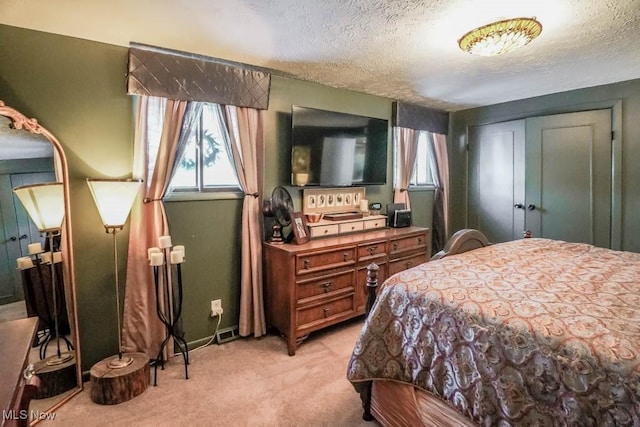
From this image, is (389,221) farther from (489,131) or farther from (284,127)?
(489,131)

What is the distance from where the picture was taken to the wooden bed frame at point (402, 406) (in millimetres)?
1435

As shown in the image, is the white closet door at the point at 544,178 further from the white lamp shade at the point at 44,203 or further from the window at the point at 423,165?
the white lamp shade at the point at 44,203

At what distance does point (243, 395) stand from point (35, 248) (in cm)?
153

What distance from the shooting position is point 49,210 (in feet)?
6.68

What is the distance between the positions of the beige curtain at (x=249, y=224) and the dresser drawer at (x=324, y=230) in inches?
18.5

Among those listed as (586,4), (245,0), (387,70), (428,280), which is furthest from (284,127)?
(586,4)

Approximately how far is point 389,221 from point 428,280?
78.3 inches

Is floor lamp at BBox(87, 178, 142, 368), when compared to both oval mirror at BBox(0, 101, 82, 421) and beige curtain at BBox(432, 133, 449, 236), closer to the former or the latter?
oval mirror at BBox(0, 101, 82, 421)

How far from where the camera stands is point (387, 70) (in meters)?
2.96

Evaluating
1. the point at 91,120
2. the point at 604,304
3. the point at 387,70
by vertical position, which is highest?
the point at 387,70

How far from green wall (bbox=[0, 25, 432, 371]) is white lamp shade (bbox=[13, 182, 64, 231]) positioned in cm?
15

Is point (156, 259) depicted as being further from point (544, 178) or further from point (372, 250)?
point (544, 178)

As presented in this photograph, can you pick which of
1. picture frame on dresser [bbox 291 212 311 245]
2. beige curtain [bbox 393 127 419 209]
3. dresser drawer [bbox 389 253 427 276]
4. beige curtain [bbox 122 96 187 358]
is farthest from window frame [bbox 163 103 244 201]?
beige curtain [bbox 393 127 419 209]

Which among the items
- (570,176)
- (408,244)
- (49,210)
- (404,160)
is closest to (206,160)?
Result: (49,210)
